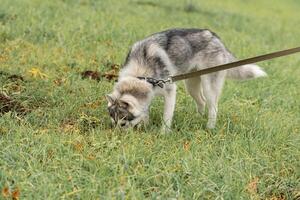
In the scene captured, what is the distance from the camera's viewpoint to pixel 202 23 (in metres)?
13.8

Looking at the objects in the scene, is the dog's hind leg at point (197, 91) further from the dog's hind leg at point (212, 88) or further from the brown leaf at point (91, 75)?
the brown leaf at point (91, 75)

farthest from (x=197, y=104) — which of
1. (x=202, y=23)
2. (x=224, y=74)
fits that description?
(x=202, y=23)

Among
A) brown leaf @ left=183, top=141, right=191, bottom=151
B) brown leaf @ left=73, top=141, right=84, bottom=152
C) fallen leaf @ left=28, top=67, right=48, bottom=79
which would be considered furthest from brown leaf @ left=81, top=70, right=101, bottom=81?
brown leaf @ left=73, top=141, right=84, bottom=152

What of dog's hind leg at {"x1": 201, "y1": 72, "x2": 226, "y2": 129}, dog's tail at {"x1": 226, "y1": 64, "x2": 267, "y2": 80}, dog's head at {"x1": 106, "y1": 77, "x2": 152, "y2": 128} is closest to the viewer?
dog's head at {"x1": 106, "y1": 77, "x2": 152, "y2": 128}

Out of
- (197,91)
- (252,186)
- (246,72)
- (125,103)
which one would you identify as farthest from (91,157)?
(246,72)

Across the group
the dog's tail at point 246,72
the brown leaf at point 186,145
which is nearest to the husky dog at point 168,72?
the dog's tail at point 246,72

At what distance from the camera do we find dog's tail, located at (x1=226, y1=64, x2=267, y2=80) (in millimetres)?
6416

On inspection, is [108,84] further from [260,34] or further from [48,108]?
[260,34]

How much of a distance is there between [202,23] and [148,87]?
8.57 m

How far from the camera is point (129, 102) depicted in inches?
208

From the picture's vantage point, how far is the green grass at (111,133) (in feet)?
13.2

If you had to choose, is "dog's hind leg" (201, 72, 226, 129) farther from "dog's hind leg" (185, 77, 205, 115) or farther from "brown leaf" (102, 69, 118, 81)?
"brown leaf" (102, 69, 118, 81)

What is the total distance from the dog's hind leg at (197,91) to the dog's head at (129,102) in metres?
1.24

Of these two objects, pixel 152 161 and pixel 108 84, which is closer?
pixel 152 161
